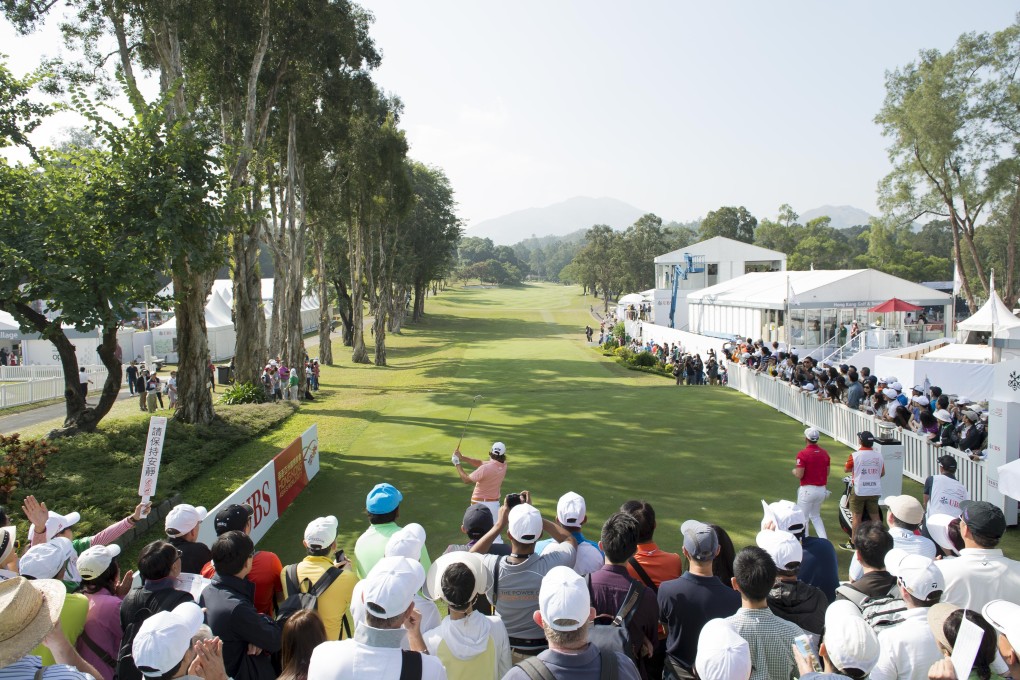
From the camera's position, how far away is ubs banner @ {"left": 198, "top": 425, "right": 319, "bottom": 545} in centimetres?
847

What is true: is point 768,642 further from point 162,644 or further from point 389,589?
point 162,644

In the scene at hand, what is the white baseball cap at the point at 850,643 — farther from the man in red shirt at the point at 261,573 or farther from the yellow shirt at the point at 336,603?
the man in red shirt at the point at 261,573

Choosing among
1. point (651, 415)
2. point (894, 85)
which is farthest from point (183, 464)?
point (894, 85)

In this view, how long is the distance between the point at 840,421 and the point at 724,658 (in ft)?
43.1

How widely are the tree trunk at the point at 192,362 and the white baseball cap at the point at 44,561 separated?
12.3 m

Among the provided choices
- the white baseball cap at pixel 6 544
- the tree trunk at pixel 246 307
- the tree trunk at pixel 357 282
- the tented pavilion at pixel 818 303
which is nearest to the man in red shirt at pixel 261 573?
the white baseball cap at pixel 6 544

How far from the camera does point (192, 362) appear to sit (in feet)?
52.7

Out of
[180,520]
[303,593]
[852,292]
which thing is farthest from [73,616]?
[852,292]

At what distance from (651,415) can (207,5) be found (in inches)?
621

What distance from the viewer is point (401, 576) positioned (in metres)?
3.04

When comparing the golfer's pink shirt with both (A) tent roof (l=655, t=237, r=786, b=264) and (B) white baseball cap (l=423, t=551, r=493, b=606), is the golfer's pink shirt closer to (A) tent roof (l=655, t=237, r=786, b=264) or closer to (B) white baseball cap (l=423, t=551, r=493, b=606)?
(B) white baseball cap (l=423, t=551, r=493, b=606)

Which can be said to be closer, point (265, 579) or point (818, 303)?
point (265, 579)

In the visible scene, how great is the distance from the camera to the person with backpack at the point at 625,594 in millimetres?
4062

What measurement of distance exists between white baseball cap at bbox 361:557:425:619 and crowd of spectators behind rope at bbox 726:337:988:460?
10101 mm
